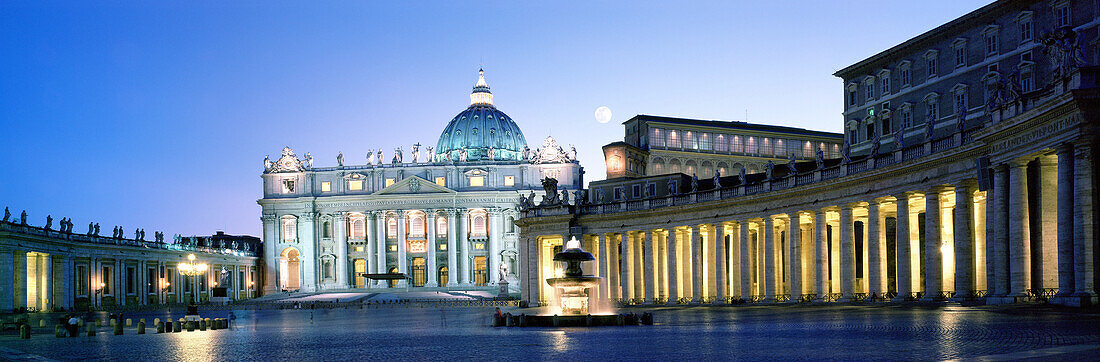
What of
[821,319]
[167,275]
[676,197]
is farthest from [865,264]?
[167,275]

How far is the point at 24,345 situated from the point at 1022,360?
34773 millimetres

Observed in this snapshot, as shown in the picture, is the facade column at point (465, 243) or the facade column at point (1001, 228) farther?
the facade column at point (465, 243)

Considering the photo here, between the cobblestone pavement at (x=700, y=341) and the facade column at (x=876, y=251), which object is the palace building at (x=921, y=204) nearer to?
the facade column at (x=876, y=251)

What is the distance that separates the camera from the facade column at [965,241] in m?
53.0

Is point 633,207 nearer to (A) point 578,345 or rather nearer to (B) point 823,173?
(B) point 823,173

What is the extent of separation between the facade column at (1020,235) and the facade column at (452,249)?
140907mm

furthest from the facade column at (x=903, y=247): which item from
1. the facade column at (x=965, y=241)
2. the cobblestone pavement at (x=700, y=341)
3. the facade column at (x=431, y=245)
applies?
the facade column at (x=431, y=245)

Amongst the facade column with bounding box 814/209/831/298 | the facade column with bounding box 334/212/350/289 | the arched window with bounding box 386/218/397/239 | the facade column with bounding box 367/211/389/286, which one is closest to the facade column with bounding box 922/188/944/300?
the facade column with bounding box 814/209/831/298

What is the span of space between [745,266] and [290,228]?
12422cm

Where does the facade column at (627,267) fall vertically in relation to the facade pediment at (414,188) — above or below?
below

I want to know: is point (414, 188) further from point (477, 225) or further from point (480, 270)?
point (480, 270)

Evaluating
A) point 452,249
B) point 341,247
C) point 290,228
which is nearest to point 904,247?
point 452,249

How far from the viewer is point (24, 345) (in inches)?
1635

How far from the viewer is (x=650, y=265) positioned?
89125mm
